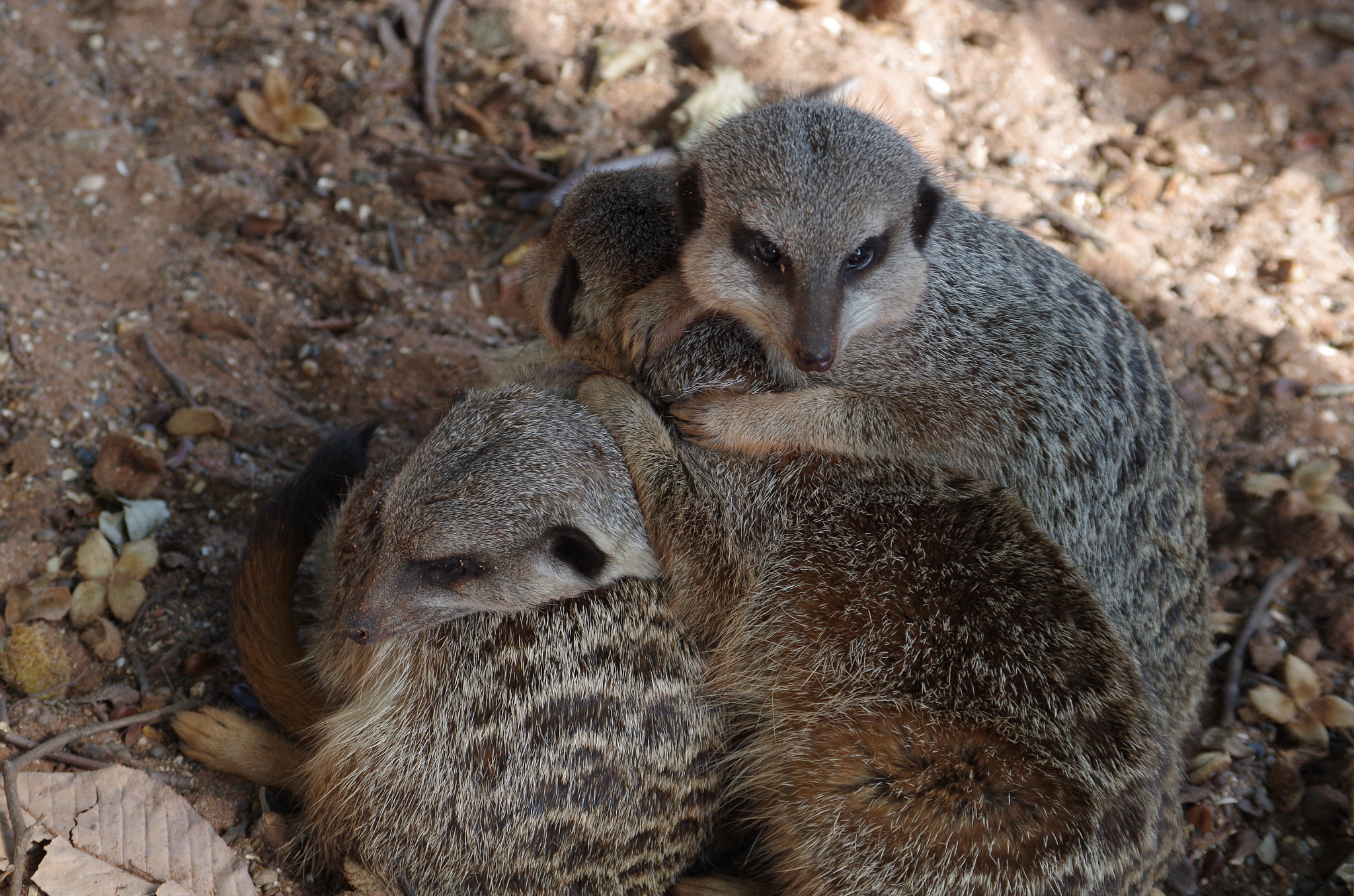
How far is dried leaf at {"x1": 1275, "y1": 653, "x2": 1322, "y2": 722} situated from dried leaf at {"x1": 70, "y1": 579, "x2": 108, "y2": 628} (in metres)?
3.50

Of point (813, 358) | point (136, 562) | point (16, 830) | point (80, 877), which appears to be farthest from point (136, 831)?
point (813, 358)

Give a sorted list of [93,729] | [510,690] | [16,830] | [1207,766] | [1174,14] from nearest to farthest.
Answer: [16,830] < [510,690] < [93,729] < [1207,766] < [1174,14]

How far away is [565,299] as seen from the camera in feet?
9.26

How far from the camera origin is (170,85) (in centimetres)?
412

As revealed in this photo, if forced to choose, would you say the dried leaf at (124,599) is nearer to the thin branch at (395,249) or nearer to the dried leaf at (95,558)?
the dried leaf at (95,558)

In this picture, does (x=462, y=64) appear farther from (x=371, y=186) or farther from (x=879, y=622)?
(x=879, y=622)

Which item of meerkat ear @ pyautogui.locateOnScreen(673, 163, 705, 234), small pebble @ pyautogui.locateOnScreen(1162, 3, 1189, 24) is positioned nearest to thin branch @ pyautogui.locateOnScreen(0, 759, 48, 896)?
meerkat ear @ pyautogui.locateOnScreen(673, 163, 705, 234)

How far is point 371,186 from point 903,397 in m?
2.51

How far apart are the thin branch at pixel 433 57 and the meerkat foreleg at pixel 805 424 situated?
8.00ft

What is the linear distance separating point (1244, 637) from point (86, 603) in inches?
138

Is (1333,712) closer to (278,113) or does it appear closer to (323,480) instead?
(323,480)

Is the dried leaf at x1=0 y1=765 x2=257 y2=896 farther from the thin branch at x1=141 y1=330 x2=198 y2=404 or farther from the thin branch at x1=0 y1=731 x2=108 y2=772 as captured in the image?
the thin branch at x1=141 y1=330 x2=198 y2=404

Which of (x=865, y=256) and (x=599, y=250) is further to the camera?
(x=599, y=250)

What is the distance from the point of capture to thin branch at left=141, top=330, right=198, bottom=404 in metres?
3.27
